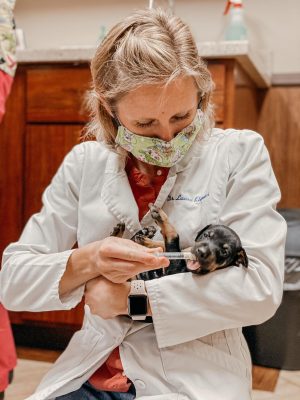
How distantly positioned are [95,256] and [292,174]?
184 cm

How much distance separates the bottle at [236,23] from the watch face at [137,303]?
1.70 meters

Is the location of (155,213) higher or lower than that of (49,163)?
higher

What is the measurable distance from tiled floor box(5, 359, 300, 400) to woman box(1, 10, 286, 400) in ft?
2.60

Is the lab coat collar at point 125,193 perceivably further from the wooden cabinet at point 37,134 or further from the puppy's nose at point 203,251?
the wooden cabinet at point 37,134

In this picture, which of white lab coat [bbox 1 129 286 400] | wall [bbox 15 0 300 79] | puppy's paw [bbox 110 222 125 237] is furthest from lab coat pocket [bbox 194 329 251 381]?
wall [bbox 15 0 300 79]

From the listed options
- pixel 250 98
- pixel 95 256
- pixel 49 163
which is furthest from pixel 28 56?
pixel 95 256

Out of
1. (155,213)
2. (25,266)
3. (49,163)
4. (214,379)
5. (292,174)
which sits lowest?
(292,174)

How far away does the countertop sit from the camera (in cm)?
183

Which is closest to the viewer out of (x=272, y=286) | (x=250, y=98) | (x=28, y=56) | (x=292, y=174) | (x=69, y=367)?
(x=272, y=286)

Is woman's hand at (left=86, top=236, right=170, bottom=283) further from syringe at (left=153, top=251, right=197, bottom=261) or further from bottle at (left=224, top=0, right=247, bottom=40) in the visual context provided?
bottle at (left=224, top=0, right=247, bottom=40)

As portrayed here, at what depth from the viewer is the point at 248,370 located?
0.96 meters

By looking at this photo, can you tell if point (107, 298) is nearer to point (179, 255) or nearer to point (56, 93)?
point (179, 255)

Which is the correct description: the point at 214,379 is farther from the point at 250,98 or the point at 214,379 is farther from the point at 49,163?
the point at 250,98

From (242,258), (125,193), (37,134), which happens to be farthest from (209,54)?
(242,258)
